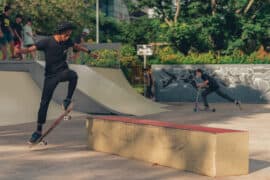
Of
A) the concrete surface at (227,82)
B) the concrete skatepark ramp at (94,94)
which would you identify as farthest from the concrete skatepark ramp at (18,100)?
the concrete surface at (227,82)

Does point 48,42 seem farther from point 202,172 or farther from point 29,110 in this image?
point 29,110

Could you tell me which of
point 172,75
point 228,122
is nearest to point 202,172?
point 228,122

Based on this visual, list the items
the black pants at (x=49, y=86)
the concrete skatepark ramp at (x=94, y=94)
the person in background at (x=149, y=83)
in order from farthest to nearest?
the person in background at (x=149, y=83), the concrete skatepark ramp at (x=94, y=94), the black pants at (x=49, y=86)

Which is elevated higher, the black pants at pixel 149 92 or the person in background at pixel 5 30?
the person in background at pixel 5 30

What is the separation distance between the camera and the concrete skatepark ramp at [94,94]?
1488cm

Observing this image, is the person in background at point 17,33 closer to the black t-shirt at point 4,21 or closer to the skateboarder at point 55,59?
the black t-shirt at point 4,21

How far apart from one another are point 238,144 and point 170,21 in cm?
3127

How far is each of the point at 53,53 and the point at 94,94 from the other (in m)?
7.83

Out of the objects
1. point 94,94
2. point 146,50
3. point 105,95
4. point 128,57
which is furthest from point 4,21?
point 128,57

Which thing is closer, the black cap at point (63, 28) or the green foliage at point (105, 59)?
the black cap at point (63, 28)

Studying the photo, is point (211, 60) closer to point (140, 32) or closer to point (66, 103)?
point (140, 32)

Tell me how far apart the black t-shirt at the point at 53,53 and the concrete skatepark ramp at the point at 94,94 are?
6.73 meters

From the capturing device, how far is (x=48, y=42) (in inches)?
309

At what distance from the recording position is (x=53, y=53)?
7.90 meters
